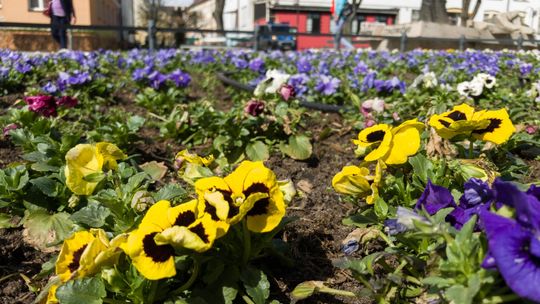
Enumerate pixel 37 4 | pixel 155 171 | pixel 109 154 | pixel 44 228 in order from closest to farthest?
pixel 109 154
pixel 44 228
pixel 155 171
pixel 37 4

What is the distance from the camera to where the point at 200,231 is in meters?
1.27

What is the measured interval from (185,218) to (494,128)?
104 centimetres

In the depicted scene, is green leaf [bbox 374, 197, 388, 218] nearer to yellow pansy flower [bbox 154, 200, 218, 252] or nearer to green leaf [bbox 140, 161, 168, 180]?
yellow pansy flower [bbox 154, 200, 218, 252]

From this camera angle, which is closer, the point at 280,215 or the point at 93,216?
the point at 280,215

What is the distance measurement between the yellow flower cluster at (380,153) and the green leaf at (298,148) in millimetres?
1254

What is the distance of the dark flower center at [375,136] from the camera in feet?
5.63

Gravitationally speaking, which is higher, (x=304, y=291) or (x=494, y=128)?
(x=494, y=128)

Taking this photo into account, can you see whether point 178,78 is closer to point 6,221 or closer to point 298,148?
point 298,148

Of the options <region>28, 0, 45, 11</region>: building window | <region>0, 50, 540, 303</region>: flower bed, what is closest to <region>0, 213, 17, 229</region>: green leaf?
<region>0, 50, 540, 303</region>: flower bed

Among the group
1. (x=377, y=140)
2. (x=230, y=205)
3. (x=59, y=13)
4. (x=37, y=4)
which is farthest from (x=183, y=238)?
(x=37, y=4)

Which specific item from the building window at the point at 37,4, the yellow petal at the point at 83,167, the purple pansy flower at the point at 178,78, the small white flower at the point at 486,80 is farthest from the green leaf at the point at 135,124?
the building window at the point at 37,4

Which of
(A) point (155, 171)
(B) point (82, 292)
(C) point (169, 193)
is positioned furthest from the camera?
(A) point (155, 171)

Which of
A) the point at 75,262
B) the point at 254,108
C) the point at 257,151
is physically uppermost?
the point at 254,108

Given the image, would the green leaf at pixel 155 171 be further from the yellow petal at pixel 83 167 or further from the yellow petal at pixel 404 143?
the yellow petal at pixel 404 143
